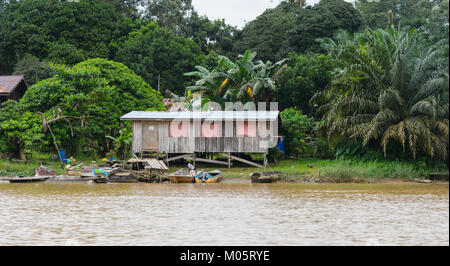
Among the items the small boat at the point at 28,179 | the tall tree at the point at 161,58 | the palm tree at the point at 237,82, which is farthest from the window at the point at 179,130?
the tall tree at the point at 161,58

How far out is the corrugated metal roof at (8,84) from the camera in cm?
2998

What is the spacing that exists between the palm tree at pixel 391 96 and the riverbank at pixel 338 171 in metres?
0.84

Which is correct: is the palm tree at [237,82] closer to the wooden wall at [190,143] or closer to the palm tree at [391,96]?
the wooden wall at [190,143]

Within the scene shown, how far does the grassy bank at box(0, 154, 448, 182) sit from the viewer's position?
20547mm

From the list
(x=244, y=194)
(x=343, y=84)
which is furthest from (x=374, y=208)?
(x=343, y=84)

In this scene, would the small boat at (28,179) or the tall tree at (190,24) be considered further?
the tall tree at (190,24)

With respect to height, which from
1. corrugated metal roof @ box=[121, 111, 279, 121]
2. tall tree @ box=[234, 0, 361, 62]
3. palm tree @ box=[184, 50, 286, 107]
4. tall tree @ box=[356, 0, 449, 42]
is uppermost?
tall tree @ box=[356, 0, 449, 42]

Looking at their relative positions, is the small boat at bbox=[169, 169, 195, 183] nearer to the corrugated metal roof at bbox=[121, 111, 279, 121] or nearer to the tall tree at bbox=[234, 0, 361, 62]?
the corrugated metal roof at bbox=[121, 111, 279, 121]

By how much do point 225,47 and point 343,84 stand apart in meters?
19.7

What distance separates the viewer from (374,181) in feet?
68.3

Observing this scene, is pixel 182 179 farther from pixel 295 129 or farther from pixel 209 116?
pixel 295 129

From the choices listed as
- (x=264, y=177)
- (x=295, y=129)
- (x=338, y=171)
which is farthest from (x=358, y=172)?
(x=295, y=129)

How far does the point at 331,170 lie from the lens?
21281 millimetres

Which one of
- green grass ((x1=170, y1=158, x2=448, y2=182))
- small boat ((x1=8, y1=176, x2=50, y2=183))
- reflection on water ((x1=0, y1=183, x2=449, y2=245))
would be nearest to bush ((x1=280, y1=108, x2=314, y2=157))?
green grass ((x1=170, y1=158, x2=448, y2=182))
